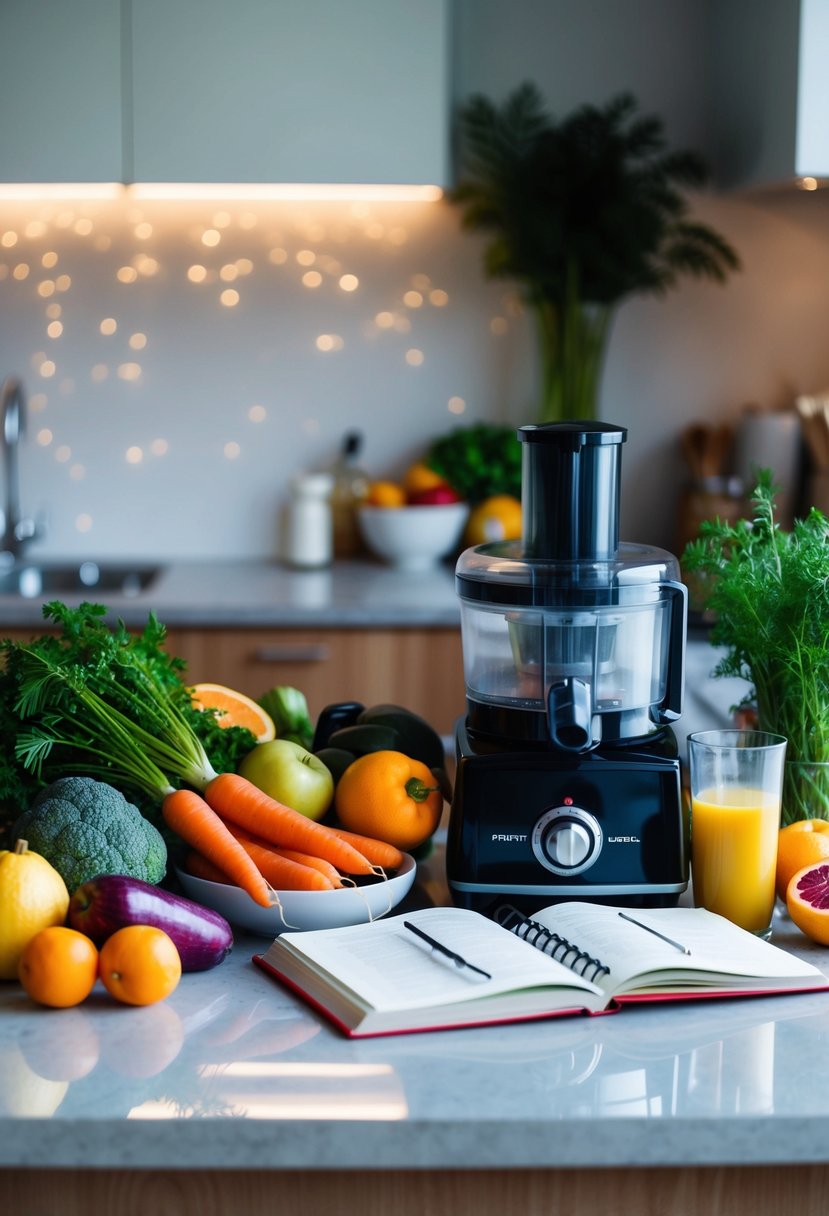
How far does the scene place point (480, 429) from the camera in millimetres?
3205

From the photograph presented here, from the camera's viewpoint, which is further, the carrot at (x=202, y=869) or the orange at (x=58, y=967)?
the carrot at (x=202, y=869)

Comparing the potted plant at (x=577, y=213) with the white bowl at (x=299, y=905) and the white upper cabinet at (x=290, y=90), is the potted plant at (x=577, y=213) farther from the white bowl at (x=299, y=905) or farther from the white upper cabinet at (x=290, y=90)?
the white bowl at (x=299, y=905)

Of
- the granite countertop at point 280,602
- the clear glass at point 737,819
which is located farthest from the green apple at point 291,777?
the granite countertop at point 280,602

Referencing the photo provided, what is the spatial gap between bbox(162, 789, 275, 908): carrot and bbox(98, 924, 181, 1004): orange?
0.13 meters

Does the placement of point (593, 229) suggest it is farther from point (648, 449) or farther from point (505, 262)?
point (648, 449)

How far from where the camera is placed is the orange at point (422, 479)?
3.16 meters

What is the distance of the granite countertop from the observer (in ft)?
8.77

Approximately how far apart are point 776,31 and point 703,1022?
229cm

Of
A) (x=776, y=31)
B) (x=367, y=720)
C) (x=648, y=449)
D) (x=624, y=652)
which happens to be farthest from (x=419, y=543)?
(x=624, y=652)

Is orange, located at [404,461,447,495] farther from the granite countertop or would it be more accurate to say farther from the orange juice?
the orange juice

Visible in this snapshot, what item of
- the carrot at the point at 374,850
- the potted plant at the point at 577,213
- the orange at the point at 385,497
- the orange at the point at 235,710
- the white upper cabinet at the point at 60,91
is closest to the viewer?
the carrot at the point at 374,850

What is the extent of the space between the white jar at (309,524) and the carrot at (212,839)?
1.93m

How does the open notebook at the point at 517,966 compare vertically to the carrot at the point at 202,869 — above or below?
below

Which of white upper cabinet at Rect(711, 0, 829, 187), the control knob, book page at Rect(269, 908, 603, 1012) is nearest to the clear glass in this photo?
the control knob
